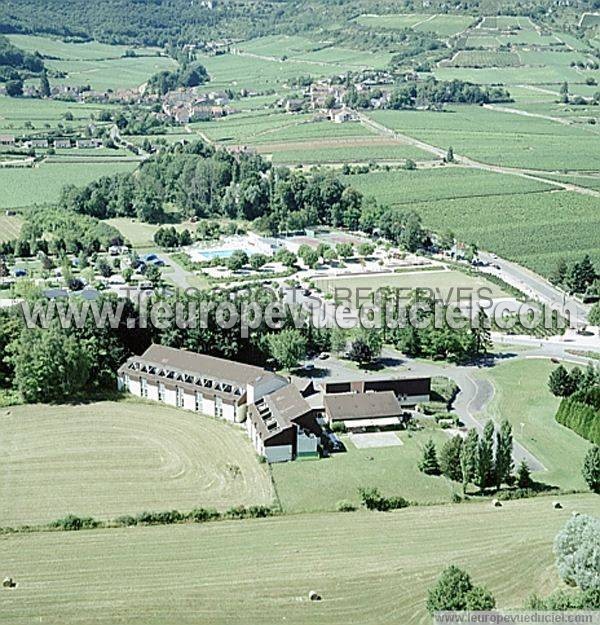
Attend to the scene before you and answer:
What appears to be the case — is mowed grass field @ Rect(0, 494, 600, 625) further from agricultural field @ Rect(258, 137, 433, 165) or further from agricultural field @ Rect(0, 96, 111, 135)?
agricultural field @ Rect(0, 96, 111, 135)

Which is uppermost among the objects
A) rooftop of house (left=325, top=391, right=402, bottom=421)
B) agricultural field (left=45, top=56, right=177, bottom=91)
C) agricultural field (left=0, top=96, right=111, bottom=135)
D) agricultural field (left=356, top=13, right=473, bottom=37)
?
agricultural field (left=356, top=13, right=473, bottom=37)

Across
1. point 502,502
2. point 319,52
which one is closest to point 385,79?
point 319,52

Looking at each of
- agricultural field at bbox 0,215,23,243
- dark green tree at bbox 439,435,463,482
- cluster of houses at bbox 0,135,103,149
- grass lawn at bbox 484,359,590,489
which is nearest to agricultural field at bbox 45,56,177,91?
cluster of houses at bbox 0,135,103,149

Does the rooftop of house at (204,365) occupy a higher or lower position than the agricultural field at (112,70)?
lower

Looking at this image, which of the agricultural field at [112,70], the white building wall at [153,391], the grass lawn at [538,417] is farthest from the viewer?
the agricultural field at [112,70]

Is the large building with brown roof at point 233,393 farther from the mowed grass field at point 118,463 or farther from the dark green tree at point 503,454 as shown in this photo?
the dark green tree at point 503,454

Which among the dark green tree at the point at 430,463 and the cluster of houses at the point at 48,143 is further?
the cluster of houses at the point at 48,143

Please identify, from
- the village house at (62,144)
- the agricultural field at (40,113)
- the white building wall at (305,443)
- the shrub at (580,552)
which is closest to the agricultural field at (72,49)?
the agricultural field at (40,113)
